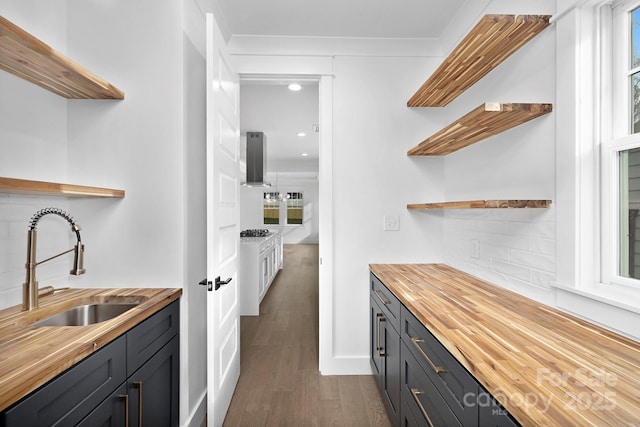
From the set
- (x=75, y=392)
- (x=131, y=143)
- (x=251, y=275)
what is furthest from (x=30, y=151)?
(x=251, y=275)

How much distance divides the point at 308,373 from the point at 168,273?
1.42 meters

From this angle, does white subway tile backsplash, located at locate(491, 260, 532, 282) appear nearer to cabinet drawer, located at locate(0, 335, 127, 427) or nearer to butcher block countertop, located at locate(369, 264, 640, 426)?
butcher block countertop, located at locate(369, 264, 640, 426)

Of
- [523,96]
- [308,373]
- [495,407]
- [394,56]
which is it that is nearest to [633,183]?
[523,96]

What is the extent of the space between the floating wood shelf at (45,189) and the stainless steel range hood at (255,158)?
12.6 feet

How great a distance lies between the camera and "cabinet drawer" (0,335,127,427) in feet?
2.51

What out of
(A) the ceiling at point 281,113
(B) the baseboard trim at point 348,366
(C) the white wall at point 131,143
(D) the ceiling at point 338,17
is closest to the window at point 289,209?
(A) the ceiling at point 281,113

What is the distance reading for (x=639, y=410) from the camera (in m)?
0.63

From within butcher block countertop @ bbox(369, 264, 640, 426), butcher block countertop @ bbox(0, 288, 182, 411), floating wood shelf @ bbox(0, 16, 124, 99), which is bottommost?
butcher block countertop @ bbox(0, 288, 182, 411)

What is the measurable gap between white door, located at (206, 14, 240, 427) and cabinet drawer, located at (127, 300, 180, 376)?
0.20 metres

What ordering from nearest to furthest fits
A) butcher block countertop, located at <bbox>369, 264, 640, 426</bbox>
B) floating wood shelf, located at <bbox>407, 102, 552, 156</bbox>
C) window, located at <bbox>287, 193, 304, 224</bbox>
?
1. butcher block countertop, located at <bbox>369, 264, 640, 426</bbox>
2. floating wood shelf, located at <bbox>407, 102, 552, 156</bbox>
3. window, located at <bbox>287, 193, 304, 224</bbox>

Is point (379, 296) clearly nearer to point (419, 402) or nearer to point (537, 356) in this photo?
point (419, 402)

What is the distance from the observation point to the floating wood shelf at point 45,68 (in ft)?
3.43

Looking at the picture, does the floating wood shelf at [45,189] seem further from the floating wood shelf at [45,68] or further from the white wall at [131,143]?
the floating wood shelf at [45,68]

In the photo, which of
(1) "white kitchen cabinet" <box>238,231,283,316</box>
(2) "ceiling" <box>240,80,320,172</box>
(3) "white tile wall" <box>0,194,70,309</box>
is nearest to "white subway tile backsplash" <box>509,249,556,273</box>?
(2) "ceiling" <box>240,80,320,172</box>
